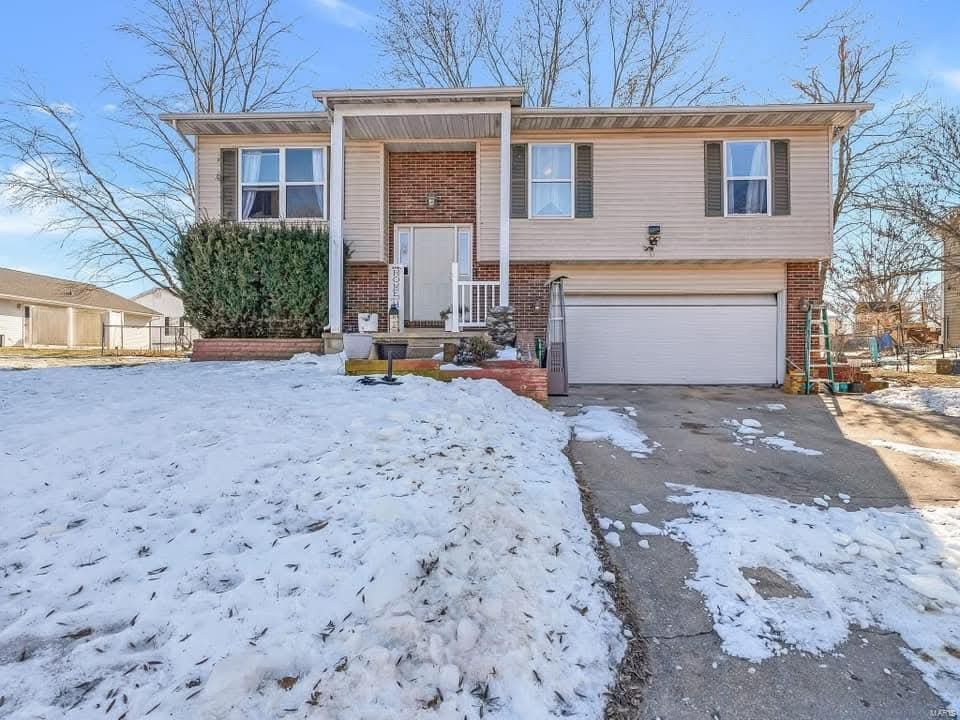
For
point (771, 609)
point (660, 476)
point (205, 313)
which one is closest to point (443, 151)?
point (205, 313)

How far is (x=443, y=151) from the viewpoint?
9555 millimetres

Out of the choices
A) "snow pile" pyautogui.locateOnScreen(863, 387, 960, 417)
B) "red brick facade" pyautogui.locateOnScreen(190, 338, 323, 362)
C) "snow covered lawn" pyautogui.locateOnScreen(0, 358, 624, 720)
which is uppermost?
"red brick facade" pyautogui.locateOnScreen(190, 338, 323, 362)

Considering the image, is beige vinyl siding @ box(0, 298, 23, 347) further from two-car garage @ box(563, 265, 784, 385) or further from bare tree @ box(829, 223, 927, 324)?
bare tree @ box(829, 223, 927, 324)

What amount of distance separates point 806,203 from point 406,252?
24.2ft

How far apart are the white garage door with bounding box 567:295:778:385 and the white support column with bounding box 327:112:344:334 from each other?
167 inches

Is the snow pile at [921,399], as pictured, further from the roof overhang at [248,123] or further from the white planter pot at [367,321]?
the roof overhang at [248,123]

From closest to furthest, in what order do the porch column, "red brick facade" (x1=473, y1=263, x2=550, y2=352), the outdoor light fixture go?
the porch column, the outdoor light fixture, "red brick facade" (x1=473, y1=263, x2=550, y2=352)

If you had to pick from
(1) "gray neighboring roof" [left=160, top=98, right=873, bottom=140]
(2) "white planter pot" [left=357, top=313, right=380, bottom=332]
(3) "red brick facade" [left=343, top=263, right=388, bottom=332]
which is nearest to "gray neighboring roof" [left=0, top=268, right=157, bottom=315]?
(1) "gray neighboring roof" [left=160, top=98, right=873, bottom=140]

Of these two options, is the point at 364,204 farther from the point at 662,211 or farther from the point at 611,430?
the point at 611,430

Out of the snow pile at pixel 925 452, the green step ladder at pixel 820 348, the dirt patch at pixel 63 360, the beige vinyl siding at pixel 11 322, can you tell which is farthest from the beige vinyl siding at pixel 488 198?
the beige vinyl siding at pixel 11 322

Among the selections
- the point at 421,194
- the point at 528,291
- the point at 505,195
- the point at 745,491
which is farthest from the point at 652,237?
the point at 745,491

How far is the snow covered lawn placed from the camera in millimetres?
1633

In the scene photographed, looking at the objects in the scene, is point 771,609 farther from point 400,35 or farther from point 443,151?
point 400,35

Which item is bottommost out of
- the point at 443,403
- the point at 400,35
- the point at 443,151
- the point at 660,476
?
the point at 660,476
